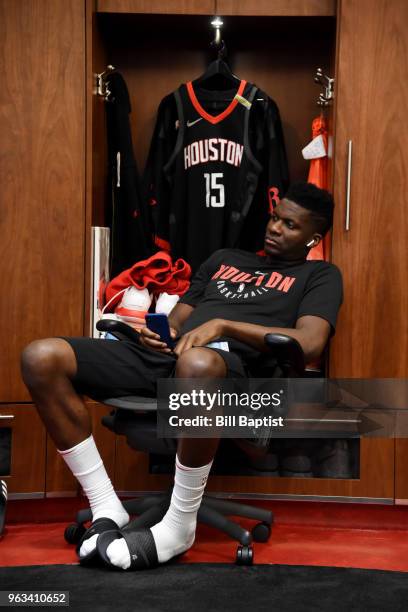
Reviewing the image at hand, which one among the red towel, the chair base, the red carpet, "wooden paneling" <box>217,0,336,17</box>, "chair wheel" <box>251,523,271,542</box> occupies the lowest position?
the red carpet

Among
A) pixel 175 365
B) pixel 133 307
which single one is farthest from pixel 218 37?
pixel 175 365

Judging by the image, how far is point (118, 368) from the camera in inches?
88.7

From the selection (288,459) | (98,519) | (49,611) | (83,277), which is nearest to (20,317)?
(83,277)

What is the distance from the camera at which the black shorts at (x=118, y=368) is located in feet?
7.36

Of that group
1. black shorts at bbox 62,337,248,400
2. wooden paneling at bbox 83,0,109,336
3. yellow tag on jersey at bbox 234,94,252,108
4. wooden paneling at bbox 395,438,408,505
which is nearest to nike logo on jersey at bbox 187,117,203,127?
yellow tag on jersey at bbox 234,94,252,108

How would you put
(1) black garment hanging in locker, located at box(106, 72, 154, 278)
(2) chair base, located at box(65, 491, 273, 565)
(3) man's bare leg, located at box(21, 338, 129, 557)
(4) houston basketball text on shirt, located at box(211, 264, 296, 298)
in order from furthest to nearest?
(1) black garment hanging in locker, located at box(106, 72, 154, 278) < (4) houston basketball text on shirt, located at box(211, 264, 296, 298) < (2) chair base, located at box(65, 491, 273, 565) < (3) man's bare leg, located at box(21, 338, 129, 557)

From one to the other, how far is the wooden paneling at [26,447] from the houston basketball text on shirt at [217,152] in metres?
1.21

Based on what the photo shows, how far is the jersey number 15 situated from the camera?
127 inches

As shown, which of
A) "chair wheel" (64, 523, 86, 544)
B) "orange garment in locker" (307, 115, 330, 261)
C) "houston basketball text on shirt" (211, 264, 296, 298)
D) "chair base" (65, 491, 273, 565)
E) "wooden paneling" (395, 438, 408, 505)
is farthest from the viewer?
"orange garment in locker" (307, 115, 330, 261)

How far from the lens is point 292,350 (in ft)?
6.95

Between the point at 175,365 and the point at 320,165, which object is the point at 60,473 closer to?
the point at 175,365

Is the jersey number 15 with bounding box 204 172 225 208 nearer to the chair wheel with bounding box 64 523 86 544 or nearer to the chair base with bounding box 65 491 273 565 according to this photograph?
the chair base with bounding box 65 491 273 565

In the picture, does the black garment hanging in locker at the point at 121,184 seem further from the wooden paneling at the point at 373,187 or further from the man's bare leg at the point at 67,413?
the man's bare leg at the point at 67,413

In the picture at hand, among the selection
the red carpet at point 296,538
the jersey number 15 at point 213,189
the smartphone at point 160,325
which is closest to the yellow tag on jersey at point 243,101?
the jersey number 15 at point 213,189
